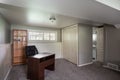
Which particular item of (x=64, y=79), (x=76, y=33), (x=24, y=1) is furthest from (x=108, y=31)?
(x=24, y=1)

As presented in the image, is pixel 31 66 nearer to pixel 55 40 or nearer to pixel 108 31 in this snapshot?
pixel 55 40

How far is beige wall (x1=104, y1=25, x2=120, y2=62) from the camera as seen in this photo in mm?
4164

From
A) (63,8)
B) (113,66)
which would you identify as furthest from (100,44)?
A: (63,8)

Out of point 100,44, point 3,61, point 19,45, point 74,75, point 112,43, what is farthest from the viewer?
point 100,44

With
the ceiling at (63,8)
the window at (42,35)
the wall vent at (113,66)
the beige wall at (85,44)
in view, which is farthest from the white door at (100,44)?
the ceiling at (63,8)

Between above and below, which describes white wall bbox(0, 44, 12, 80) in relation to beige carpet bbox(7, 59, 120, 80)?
above

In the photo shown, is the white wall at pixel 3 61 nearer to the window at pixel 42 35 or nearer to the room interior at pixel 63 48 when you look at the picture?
the room interior at pixel 63 48

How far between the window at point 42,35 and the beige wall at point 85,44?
227 cm

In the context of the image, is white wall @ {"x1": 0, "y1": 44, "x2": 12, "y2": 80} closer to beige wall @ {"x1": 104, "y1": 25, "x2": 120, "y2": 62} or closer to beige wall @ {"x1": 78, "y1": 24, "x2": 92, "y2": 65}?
beige wall @ {"x1": 78, "y1": 24, "x2": 92, "y2": 65}

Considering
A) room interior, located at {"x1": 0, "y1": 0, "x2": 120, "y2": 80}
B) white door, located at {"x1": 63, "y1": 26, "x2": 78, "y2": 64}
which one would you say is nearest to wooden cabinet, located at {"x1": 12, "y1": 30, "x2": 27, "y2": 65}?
room interior, located at {"x1": 0, "y1": 0, "x2": 120, "y2": 80}

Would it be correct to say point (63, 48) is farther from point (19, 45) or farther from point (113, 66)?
point (113, 66)

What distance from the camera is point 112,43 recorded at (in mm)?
4391

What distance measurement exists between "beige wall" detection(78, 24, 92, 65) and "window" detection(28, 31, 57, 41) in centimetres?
227

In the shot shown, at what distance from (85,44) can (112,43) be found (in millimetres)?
1286
